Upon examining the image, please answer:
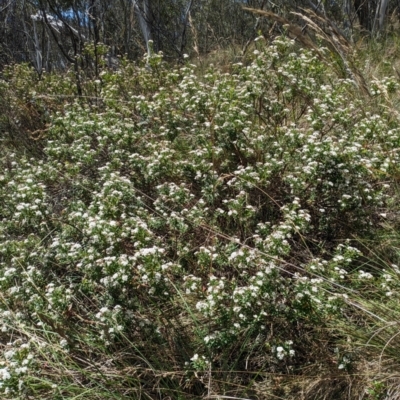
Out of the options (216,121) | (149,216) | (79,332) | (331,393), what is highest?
(216,121)

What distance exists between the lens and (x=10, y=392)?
216 cm

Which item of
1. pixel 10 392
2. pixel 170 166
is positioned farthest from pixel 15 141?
pixel 10 392

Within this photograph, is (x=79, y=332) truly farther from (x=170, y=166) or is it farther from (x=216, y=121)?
(x=216, y=121)

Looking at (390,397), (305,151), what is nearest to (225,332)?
(390,397)

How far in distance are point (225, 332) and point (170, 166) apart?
1.44 meters

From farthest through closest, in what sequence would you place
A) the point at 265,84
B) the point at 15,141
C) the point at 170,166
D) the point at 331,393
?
the point at 15,141, the point at 265,84, the point at 170,166, the point at 331,393

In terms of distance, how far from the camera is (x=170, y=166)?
3363mm

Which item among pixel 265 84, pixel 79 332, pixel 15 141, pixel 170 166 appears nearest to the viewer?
pixel 79 332

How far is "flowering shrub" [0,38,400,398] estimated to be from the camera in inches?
93.6

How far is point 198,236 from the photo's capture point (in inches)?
120

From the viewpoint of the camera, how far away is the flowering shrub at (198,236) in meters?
2.38

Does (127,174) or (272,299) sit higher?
(127,174)

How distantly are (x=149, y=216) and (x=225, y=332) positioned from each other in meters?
1.00

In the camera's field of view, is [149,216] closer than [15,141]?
Yes
